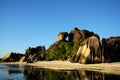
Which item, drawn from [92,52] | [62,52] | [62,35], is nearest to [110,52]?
[92,52]

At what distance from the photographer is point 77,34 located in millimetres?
118438

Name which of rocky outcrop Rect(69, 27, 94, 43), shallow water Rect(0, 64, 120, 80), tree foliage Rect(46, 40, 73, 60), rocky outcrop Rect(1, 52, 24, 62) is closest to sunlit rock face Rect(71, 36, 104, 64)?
shallow water Rect(0, 64, 120, 80)

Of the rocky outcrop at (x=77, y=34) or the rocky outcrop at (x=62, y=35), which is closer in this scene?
the rocky outcrop at (x=77, y=34)

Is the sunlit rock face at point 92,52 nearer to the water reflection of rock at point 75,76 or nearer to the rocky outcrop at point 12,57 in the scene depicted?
the water reflection of rock at point 75,76

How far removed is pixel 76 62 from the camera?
7481 centimetres

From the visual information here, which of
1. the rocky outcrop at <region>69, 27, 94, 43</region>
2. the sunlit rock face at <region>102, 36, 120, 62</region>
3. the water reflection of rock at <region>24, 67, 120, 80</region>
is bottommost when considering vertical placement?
the water reflection of rock at <region>24, 67, 120, 80</region>

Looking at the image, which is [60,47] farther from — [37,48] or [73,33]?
[37,48]

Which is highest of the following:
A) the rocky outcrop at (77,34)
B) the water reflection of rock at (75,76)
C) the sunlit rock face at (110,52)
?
the rocky outcrop at (77,34)

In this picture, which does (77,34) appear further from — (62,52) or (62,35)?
(62,52)

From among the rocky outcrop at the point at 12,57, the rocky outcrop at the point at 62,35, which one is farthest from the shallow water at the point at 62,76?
the rocky outcrop at the point at 12,57

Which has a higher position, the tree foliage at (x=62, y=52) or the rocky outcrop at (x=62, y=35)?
the rocky outcrop at (x=62, y=35)

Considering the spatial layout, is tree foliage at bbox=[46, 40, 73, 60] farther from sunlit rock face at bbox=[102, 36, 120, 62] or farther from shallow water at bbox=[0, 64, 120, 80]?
shallow water at bbox=[0, 64, 120, 80]

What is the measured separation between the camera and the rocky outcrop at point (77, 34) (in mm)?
114088

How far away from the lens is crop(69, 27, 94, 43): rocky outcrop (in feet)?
374
